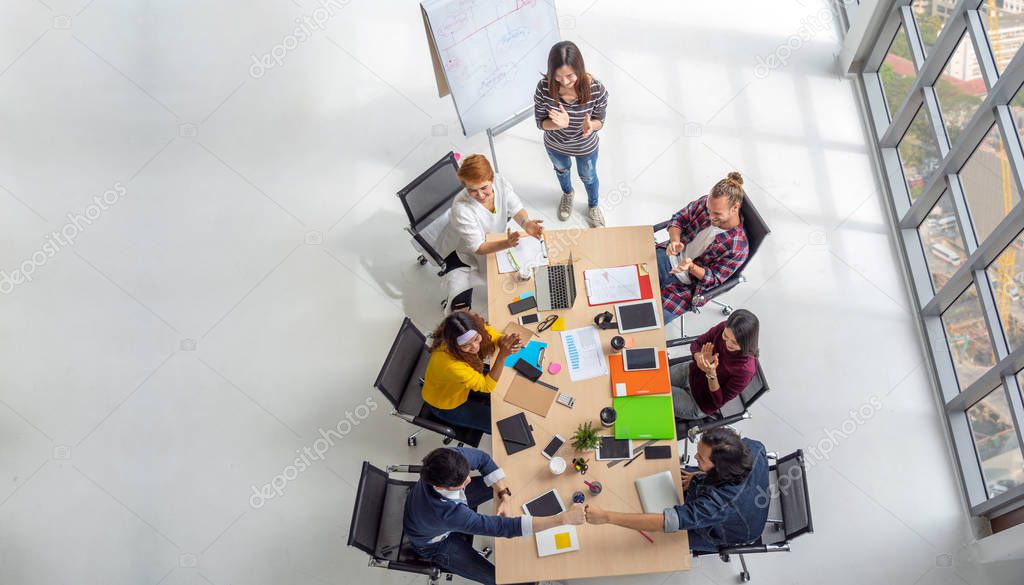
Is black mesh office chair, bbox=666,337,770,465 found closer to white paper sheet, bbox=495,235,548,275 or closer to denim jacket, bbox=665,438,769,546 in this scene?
denim jacket, bbox=665,438,769,546

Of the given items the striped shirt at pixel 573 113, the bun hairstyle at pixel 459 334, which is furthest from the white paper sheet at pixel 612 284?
the striped shirt at pixel 573 113

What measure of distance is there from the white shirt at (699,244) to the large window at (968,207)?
5.69ft

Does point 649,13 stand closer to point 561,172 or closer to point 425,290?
point 561,172

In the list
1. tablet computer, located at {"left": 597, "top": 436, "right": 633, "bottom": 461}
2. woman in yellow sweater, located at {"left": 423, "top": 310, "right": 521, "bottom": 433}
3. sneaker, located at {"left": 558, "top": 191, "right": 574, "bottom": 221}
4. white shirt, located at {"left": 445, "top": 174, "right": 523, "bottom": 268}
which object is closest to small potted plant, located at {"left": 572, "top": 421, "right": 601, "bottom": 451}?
tablet computer, located at {"left": 597, "top": 436, "right": 633, "bottom": 461}

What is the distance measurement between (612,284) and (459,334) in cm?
111

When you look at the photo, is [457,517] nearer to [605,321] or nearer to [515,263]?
[605,321]

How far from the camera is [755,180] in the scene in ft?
19.6

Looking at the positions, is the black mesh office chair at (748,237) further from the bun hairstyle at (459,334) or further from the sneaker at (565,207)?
the bun hairstyle at (459,334)

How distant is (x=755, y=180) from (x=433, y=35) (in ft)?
9.28

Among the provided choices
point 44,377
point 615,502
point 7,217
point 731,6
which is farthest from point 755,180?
point 7,217

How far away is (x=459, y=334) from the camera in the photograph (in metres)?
3.97

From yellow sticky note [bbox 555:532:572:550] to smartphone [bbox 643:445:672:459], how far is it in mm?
608

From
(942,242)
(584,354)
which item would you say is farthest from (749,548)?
(942,242)

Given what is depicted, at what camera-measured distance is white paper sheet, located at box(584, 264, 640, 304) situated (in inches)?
178
